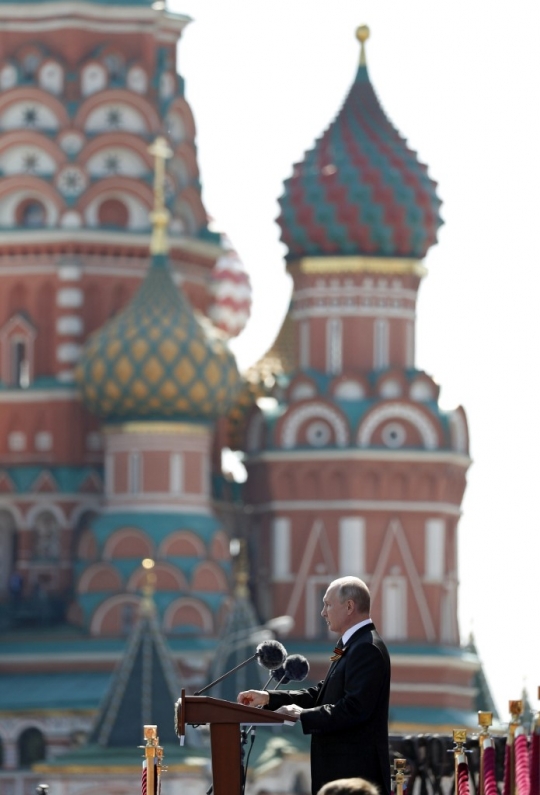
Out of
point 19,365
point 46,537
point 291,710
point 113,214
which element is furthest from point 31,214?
point 291,710

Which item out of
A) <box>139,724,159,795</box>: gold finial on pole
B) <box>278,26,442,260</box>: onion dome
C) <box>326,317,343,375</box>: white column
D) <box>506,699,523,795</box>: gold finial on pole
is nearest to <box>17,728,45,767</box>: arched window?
<box>326,317,343,375</box>: white column

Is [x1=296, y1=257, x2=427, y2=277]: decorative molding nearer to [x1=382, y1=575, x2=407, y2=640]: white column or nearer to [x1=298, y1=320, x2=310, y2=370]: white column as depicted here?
[x1=298, y1=320, x2=310, y2=370]: white column

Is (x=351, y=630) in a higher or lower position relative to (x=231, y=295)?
lower

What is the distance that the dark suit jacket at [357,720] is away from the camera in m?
13.7

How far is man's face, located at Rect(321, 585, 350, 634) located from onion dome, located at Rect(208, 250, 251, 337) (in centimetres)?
4322

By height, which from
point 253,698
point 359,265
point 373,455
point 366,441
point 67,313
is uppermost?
point 359,265

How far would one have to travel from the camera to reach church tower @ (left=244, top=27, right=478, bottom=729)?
51969mm

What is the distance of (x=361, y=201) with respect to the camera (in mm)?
53125

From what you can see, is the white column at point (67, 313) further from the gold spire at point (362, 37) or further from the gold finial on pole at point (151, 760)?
the gold finial on pole at point (151, 760)

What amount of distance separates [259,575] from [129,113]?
7969 mm

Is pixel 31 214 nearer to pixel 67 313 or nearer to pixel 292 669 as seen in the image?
pixel 67 313

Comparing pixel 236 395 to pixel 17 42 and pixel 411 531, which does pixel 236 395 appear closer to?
pixel 411 531

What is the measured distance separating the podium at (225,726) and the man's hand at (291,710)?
135mm

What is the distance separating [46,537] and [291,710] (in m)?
39.2
